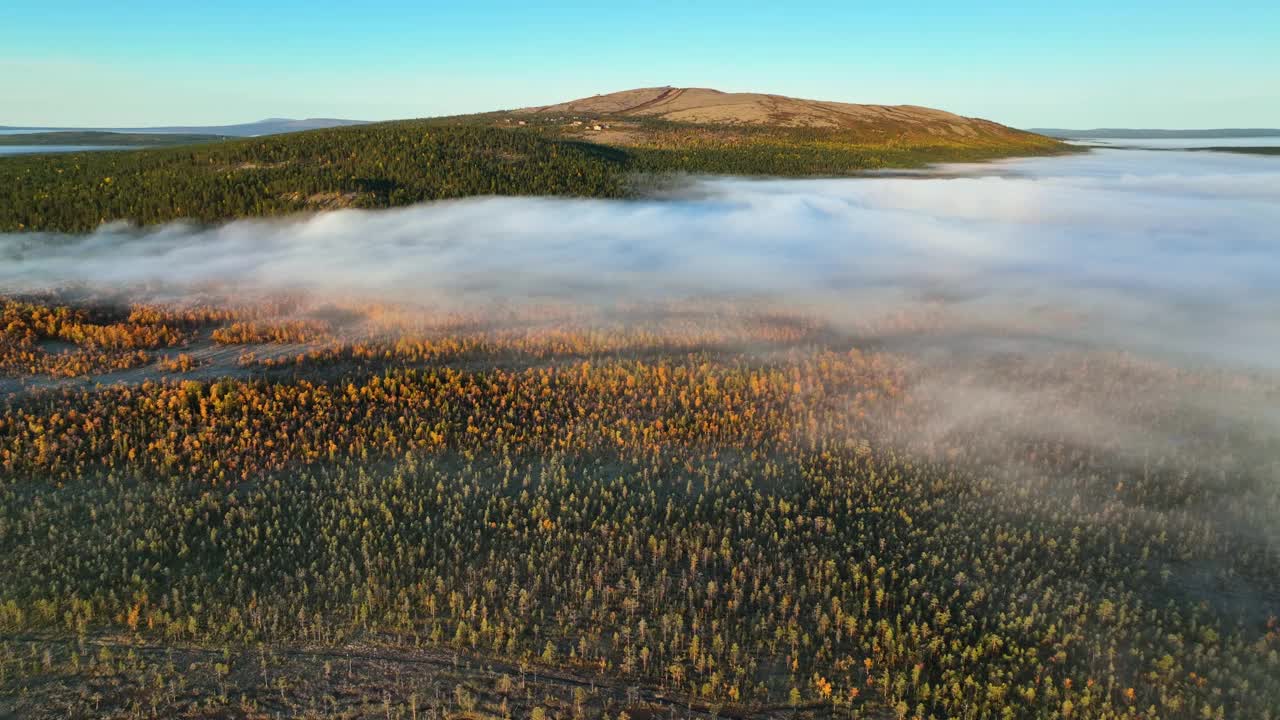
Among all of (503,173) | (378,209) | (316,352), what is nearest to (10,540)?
(316,352)

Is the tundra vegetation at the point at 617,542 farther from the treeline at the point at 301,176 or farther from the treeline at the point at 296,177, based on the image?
the treeline at the point at 301,176

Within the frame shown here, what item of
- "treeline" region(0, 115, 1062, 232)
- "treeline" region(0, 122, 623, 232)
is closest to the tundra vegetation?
"treeline" region(0, 122, 623, 232)

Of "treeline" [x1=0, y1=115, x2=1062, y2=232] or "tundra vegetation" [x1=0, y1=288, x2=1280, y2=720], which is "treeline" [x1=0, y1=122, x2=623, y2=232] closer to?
"treeline" [x1=0, y1=115, x2=1062, y2=232]

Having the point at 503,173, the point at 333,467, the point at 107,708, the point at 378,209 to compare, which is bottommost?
the point at 107,708

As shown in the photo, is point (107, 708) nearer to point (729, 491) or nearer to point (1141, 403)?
point (729, 491)

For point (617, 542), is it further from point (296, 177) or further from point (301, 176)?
point (296, 177)

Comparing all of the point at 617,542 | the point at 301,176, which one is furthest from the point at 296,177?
the point at 617,542

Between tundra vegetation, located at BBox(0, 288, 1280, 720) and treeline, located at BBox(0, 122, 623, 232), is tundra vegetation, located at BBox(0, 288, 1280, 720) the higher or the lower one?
the lower one

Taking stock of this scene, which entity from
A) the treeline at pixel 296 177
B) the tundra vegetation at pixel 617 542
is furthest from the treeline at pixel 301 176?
the tundra vegetation at pixel 617 542
